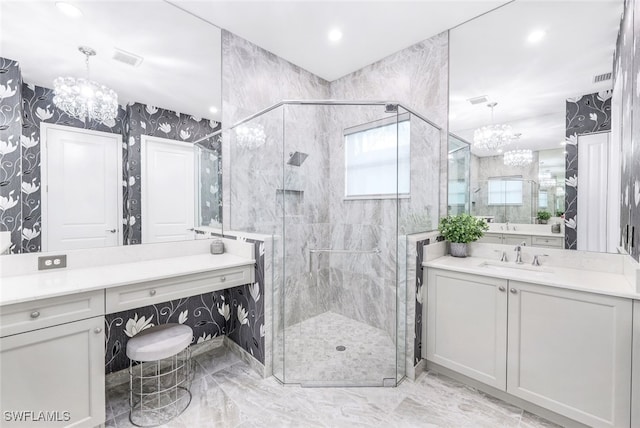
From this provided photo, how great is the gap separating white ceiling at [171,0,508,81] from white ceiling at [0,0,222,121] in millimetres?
244

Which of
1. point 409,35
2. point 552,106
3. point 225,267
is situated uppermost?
point 409,35

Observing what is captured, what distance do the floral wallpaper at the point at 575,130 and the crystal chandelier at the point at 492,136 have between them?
35 centimetres

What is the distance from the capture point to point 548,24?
6.51 feet

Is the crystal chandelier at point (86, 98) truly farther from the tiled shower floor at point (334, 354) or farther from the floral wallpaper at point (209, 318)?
the tiled shower floor at point (334, 354)

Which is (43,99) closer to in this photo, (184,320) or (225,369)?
(184,320)

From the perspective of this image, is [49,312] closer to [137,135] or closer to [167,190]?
[167,190]

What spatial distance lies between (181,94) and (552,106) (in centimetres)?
281

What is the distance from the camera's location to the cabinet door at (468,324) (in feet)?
5.80

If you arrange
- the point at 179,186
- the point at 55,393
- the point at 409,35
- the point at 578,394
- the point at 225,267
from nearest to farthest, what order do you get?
the point at 55,393 → the point at 578,394 → the point at 225,267 → the point at 179,186 → the point at 409,35

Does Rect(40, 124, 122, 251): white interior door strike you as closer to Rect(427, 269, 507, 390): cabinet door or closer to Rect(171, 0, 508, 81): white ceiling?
Rect(171, 0, 508, 81): white ceiling

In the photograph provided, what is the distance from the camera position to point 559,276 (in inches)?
67.1

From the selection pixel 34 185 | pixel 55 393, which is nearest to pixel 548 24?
pixel 34 185

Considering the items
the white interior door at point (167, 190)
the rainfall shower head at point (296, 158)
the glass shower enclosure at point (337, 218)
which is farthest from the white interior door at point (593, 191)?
the white interior door at point (167, 190)

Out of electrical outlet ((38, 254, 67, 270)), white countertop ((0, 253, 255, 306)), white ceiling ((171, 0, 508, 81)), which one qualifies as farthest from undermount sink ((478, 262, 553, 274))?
electrical outlet ((38, 254, 67, 270))
